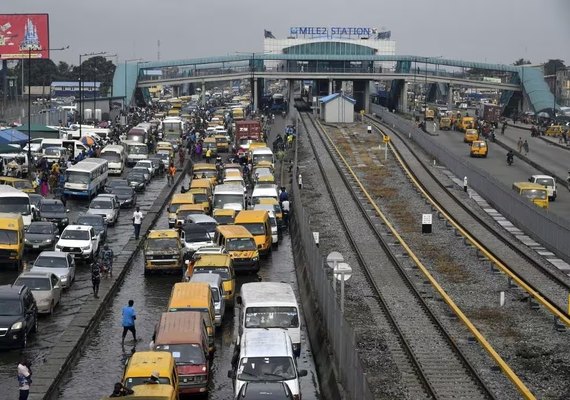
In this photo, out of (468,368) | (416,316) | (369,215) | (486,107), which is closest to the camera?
(468,368)

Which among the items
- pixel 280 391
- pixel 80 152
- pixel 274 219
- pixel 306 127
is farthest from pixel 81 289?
pixel 306 127

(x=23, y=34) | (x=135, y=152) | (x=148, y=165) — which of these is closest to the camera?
(x=148, y=165)

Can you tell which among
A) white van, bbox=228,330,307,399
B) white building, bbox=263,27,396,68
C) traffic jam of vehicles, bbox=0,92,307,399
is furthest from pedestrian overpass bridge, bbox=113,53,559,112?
white van, bbox=228,330,307,399

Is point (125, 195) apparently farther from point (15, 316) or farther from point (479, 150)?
point (479, 150)

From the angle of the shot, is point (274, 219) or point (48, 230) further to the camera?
point (274, 219)

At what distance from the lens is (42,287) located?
1174 inches

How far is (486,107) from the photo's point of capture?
413 ft

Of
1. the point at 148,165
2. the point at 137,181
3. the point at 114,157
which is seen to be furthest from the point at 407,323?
the point at 114,157

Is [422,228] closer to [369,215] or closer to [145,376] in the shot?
[369,215]

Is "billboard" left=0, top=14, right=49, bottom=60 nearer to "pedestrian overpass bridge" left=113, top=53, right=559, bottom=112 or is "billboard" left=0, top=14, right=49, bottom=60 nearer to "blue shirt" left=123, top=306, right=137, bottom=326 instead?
"pedestrian overpass bridge" left=113, top=53, right=559, bottom=112

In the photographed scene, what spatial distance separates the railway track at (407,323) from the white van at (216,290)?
166 inches

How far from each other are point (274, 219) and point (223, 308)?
1464cm

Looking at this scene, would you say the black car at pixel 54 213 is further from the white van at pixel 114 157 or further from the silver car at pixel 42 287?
the white van at pixel 114 157

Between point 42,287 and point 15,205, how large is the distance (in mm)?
13696
